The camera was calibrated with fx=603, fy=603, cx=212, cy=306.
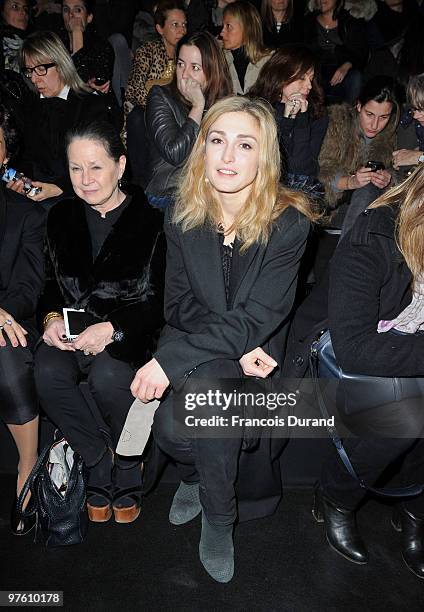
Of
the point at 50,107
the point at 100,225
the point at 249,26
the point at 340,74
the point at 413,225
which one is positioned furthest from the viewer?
the point at 340,74

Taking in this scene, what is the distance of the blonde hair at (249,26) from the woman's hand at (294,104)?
2.44 feet

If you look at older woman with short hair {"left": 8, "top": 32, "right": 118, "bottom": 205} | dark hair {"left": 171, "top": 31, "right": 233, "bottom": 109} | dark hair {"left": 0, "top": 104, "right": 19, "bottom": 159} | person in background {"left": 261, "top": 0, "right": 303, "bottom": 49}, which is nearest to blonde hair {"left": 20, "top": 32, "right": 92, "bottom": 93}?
older woman with short hair {"left": 8, "top": 32, "right": 118, "bottom": 205}

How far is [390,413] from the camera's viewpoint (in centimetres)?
187

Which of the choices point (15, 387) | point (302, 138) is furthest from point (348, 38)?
point (15, 387)

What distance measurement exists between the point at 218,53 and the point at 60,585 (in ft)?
8.40

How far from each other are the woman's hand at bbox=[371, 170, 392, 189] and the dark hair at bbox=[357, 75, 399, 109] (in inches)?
17.6

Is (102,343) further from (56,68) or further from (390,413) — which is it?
(56,68)

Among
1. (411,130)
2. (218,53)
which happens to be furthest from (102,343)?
(411,130)

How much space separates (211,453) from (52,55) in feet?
7.79

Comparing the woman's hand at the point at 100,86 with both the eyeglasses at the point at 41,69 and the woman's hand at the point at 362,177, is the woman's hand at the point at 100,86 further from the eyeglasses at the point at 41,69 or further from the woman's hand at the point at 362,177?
the woman's hand at the point at 362,177

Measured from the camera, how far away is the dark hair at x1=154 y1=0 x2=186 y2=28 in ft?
13.5

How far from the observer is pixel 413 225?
1751mm

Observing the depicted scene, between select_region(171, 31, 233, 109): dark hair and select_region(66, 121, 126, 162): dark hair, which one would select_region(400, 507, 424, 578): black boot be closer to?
select_region(66, 121, 126, 162): dark hair

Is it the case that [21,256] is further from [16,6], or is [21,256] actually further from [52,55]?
[16,6]
